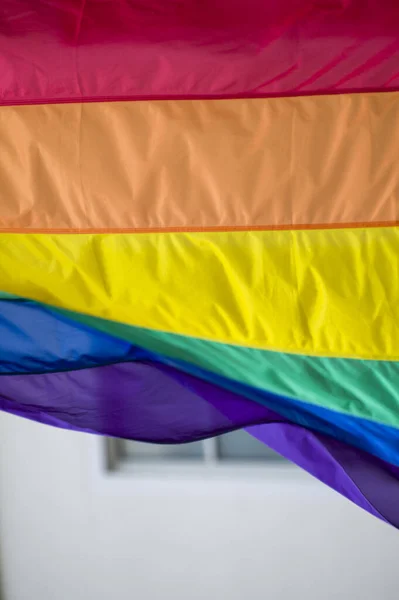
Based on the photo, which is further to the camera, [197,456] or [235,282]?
[197,456]

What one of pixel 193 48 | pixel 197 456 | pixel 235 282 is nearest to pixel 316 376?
pixel 235 282

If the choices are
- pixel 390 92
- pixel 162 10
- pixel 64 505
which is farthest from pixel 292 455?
pixel 64 505

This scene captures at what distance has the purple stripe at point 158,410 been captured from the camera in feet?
3.67

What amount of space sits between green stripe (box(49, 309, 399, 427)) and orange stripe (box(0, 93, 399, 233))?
20 cm

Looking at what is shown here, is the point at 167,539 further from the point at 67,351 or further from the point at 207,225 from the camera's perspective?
the point at 207,225

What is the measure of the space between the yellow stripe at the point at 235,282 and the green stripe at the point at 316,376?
0.06 ft

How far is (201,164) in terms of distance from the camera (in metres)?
1.08

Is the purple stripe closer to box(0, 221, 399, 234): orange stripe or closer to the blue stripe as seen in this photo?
the blue stripe

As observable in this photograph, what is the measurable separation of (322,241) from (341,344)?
16cm

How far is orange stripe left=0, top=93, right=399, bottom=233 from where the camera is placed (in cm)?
104

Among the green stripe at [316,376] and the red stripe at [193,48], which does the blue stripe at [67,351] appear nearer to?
the green stripe at [316,376]

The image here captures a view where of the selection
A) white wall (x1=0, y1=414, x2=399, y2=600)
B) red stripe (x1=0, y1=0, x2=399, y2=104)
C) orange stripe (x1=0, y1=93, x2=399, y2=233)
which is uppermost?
red stripe (x1=0, y1=0, x2=399, y2=104)

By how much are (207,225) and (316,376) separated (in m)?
0.29

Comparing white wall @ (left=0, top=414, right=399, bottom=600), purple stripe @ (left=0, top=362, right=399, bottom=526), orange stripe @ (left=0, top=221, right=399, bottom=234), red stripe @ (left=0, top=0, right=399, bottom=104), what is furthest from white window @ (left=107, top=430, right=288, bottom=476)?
red stripe @ (left=0, top=0, right=399, bottom=104)
